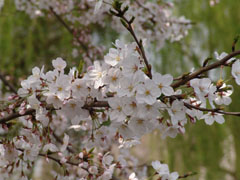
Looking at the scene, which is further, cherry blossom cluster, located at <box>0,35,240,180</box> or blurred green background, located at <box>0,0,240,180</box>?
blurred green background, located at <box>0,0,240,180</box>

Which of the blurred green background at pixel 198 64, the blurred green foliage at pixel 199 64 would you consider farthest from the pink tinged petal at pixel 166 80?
the blurred green foliage at pixel 199 64

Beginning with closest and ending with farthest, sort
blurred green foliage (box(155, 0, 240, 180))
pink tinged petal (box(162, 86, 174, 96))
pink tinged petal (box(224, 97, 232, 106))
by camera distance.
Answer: pink tinged petal (box(162, 86, 174, 96)), pink tinged petal (box(224, 97, 232, 106)), blurred green foliage (box(155, 0, 240, 180))

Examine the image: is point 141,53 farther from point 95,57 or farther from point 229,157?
point 229,157

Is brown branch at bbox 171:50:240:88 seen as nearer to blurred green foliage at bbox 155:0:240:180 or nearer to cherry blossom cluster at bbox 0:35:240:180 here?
cherry blossom cluster at bbox 0:35:240:180

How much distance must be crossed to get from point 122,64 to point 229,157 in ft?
7.10

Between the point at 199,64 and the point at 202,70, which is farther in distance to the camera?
the point at 199,64

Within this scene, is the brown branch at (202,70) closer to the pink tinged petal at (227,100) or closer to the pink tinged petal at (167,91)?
the pink tinged petal at (167,91)

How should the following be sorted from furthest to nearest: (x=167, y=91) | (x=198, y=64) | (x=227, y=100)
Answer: (x=198, y=64), (x=227, y=100), (x=167, y=91)

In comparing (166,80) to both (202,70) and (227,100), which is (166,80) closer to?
(202,70)

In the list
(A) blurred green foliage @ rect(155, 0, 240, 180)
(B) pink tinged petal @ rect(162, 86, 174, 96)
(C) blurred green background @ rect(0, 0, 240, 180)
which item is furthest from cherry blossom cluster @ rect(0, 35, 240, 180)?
(A) blurred green foliage @ rect(155, 0, 240, 180)

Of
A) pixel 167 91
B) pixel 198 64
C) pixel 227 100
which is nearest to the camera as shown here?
pixel 167 91

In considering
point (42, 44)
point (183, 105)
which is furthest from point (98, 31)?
point (183, 105)

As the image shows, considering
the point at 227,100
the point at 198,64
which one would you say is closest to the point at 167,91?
the point at 227,100

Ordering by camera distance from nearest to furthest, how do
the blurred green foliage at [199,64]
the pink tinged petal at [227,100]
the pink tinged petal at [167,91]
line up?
1. the pink tinged petal at [167,91]
2. the pink tinged petal at [227,100]
3. the blurred green foliage at [199,64]
